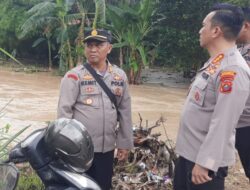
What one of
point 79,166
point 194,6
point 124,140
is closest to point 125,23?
point 194,6

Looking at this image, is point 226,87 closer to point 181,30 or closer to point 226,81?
point 226,81

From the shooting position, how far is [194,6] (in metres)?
14.3

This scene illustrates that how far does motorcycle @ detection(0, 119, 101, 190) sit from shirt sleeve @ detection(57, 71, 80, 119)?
123cm

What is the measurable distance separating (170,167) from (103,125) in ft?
4.66

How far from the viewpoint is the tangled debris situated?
3953mm

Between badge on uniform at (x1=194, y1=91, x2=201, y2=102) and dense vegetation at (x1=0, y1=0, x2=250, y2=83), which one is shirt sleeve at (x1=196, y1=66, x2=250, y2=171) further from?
dense vegetation at (x1=0, y1=0, x2=250, y2=83)

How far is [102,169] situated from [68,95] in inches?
24.1

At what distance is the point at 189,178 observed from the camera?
8.57ft

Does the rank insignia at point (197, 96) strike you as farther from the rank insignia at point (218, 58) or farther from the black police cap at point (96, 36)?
the black police cap at point (96, 36)

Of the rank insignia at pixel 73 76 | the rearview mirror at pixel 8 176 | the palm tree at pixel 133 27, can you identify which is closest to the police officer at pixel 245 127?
the rank insignia at pixel 73 76

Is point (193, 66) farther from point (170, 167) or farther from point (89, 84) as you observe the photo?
point (89, 84)

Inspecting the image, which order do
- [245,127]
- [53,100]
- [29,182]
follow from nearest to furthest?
[245,127] < [29,182] < [53,100]

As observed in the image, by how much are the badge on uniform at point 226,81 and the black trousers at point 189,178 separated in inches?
18.8

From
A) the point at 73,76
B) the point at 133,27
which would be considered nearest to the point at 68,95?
the point at 73,76
